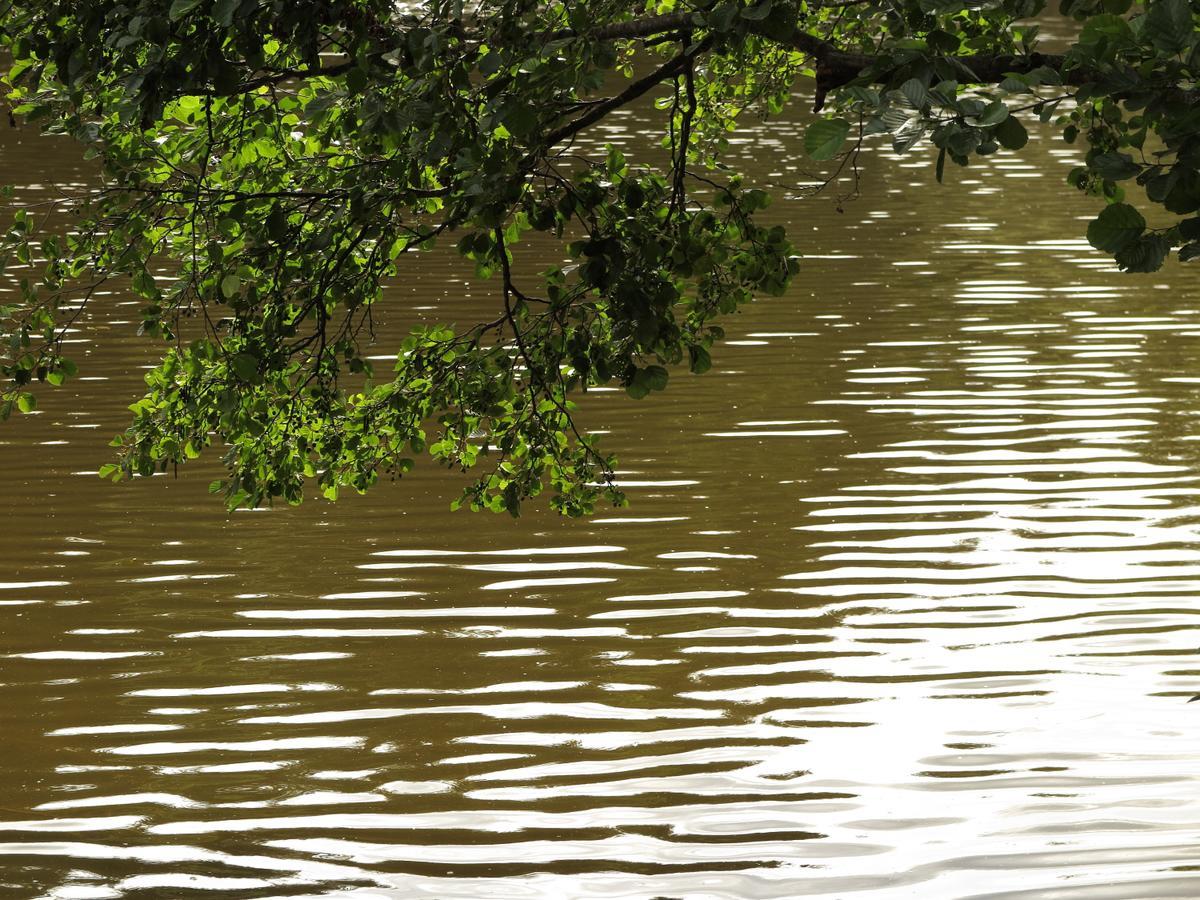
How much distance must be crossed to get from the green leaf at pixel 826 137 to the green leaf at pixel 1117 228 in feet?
2.02

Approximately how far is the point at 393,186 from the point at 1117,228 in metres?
2.97

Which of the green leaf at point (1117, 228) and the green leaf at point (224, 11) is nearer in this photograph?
the green leaf at point (1117, 228)

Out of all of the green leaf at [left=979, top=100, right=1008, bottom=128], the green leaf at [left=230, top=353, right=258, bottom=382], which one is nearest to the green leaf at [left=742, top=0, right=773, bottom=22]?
the green leaf at [left=979, top=100, right=1008, bottom=128]

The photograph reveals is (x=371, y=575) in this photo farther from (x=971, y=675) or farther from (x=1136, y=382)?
(x=1136, y=382)

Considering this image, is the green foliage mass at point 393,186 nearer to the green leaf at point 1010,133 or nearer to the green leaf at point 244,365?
the green leaf at point 244,365

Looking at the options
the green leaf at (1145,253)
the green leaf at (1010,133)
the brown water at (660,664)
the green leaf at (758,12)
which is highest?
the green leaf at (758,12)

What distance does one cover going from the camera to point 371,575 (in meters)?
10.7

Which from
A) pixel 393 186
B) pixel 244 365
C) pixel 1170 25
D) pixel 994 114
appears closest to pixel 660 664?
pixel 244 365

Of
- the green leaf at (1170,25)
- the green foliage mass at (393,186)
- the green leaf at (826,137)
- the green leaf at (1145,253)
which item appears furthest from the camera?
the green foliage mass at (393,186)

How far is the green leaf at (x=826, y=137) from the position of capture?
367cm

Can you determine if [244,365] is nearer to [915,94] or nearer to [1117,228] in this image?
[915,94]

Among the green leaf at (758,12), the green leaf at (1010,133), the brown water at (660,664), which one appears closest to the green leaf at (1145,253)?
the green leaf at (1010,133)

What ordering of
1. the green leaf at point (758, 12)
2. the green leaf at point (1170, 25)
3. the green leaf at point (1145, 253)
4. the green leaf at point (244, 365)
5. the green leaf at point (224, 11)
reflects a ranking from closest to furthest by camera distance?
the green leaf at point (1170, 25) → the green leaf at point (1145, 253) → the green leaf at point (758, 12) → the green leaf at point (224, 11) → the green leaf at point (244, 365)

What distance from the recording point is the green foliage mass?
5277 millimetres
